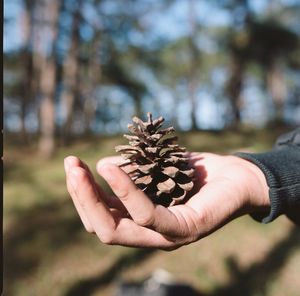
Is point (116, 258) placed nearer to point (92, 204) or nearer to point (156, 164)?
point (156, 164)

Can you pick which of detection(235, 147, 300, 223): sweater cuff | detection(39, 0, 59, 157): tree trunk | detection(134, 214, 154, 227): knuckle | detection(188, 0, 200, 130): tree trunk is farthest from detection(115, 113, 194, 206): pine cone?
detection(188, 0, 200, 130): tree trunk

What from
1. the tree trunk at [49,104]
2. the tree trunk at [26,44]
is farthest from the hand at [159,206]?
the tree trunk at [26,44]

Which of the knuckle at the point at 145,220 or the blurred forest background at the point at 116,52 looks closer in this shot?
the knuckle at the point at 145,220

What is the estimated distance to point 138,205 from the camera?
1.32 metres

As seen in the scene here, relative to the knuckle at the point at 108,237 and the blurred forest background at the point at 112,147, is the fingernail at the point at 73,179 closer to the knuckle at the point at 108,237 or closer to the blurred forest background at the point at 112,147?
the knuckle at the point at 108,237

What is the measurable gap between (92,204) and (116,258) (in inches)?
208

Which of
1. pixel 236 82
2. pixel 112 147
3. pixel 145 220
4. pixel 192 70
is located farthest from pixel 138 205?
pixel 236 82

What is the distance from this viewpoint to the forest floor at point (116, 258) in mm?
5805

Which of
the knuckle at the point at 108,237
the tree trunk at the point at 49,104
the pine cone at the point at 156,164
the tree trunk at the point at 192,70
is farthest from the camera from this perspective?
the tree trunk at the point at 192,70

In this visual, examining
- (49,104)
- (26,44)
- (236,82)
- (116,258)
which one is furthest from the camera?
(236,82)

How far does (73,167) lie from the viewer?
1.35 m

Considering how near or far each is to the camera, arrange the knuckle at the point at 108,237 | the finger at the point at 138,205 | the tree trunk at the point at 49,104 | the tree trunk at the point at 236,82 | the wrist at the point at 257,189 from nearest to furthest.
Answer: the finger at the point at 138,205, the knuckle at the point at 108,237, the wrist at the point at 257,189, the tree trunk at the point at 49,104, the tree trunk at the point at 236,82

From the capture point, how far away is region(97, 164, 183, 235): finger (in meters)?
1.28

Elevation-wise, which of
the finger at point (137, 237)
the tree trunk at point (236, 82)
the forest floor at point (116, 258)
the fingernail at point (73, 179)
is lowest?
the forest floor at point (116, 258)
